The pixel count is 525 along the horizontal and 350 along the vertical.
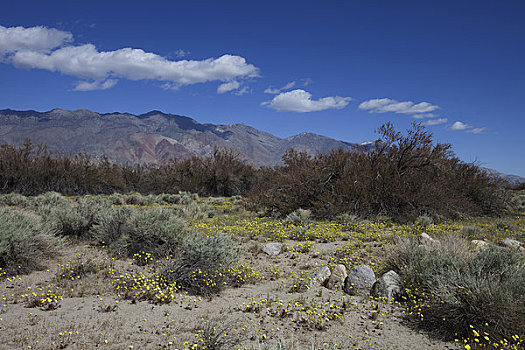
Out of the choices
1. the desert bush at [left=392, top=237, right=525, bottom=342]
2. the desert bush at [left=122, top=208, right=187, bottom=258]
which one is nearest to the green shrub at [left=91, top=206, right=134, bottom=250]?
the desert bush at [left=122, top=208, right=187, bottom=258]

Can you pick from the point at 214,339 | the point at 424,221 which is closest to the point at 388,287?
the point at 214,339

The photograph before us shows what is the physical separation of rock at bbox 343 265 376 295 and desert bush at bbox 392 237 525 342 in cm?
62

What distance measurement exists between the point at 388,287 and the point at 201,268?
3232 mm

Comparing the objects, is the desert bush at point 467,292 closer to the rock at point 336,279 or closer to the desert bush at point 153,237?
the rock at point 336,279

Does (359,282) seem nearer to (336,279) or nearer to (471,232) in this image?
Result: (336,279)

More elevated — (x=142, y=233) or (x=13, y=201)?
(x=142, y=233)

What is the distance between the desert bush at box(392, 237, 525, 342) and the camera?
374 centimetres

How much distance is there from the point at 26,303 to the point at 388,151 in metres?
14.2

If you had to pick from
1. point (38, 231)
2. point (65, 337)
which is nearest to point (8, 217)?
point (38, 231)

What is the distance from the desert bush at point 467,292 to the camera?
3738 millimetres

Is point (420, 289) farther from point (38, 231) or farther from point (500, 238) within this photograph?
point (38, 231)

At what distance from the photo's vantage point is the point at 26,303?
176 inches

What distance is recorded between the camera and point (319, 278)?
18.6 ft

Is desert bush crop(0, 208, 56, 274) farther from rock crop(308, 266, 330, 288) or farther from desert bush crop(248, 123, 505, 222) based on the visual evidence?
desert bush crop(248, 123, 505, 222)
